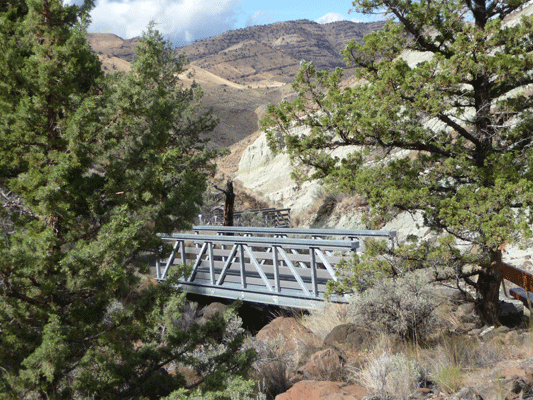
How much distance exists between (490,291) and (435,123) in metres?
2.56

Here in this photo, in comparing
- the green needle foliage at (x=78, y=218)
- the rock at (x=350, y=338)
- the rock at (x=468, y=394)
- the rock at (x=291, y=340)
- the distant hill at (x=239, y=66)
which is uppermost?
the distant hill at (x=239, y=66)

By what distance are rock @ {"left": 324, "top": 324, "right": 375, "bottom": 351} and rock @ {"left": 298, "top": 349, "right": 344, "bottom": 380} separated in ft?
2.01

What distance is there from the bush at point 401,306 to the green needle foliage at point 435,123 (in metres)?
0.30

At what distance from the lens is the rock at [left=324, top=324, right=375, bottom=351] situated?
5891 millimetres

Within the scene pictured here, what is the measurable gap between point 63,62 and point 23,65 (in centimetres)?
49

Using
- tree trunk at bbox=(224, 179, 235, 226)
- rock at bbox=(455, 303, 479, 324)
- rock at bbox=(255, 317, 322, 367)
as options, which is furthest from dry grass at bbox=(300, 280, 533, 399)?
tree trunk at bbox=(224, 179, 235, 226)

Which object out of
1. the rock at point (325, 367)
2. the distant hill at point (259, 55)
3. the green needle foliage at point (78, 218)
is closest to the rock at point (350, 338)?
the rock at point (325, 367)

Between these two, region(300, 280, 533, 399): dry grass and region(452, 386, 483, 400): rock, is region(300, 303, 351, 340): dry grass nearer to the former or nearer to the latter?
region(300, 280, 533, 399): dry grass

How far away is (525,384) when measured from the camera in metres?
3.55

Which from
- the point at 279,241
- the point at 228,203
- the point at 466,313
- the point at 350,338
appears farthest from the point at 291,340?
the point at 228,203

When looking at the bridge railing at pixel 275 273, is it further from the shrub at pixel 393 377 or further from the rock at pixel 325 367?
the shrub at pixel 393 377

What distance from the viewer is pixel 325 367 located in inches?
203

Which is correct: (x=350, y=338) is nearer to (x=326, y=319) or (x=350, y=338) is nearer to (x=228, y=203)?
(x=326, y=319)

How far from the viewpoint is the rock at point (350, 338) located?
5891 mm
